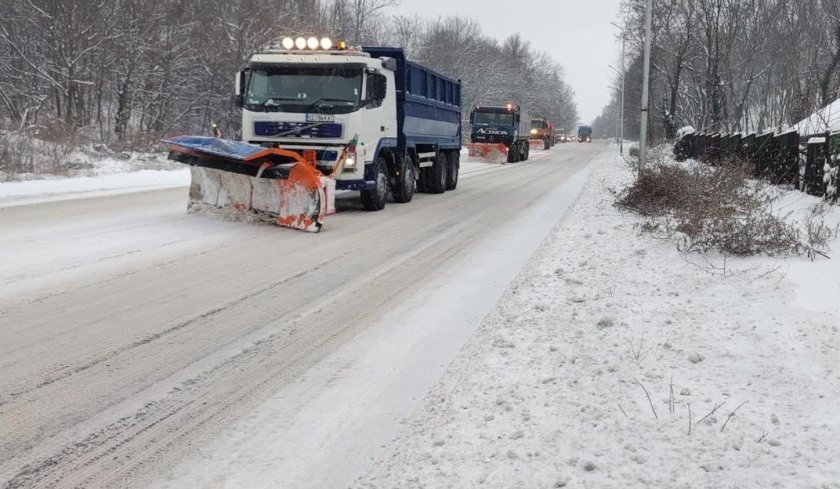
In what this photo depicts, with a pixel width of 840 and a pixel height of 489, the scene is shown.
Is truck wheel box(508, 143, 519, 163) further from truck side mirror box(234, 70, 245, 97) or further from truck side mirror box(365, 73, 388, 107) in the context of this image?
truck side mirror box(234, 70, 245, 97)

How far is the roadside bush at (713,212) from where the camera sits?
261 inches

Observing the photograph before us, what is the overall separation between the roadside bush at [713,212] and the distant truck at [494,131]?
19573 mm

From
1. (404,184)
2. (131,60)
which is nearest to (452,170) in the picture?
(404,184)

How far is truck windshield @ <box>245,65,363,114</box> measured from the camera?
10.4 m

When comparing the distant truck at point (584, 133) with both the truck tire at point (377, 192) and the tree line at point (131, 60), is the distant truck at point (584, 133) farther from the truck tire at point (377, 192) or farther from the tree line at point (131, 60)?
the truck tire at point (377, 192)

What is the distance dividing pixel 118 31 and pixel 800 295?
30.3 m

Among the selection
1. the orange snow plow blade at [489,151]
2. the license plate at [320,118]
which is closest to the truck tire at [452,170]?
the license plate at [320,118]

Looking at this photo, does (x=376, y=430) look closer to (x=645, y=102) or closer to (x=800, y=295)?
(x=800, y=295)

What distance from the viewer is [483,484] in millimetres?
2547

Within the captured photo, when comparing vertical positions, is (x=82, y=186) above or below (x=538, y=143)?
below

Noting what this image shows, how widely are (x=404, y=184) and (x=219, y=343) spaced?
350 inches

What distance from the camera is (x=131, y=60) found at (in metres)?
30.6

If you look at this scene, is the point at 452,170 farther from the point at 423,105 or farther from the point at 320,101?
the point at 320,101

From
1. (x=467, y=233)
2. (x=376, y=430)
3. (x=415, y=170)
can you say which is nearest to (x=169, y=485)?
(x=376, y=430)
